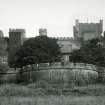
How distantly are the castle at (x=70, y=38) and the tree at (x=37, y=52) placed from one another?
9003 millimetres

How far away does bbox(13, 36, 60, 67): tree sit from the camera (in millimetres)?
71438

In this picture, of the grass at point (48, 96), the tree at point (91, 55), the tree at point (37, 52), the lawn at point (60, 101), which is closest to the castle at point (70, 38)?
the tree at point (37, 52)

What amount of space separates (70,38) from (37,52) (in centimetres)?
3982

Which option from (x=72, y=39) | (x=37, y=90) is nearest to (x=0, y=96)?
(x=37, y=90)

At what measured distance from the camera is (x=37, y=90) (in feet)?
152

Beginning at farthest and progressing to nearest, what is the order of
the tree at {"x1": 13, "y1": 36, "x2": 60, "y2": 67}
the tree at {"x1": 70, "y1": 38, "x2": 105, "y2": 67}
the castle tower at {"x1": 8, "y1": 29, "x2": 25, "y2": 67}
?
the castle tower at {"x1": 8, "y1": 29, "x2": 25, "y2": 67}
the tree at {"x1": 70, "y1": 38, "x2": 105, "y2": 67}
the tree at {"x1": 13, "y1": 36, "x2": 60, "y2": 67}

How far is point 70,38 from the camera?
113 metres

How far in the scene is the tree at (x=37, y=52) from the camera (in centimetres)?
7144

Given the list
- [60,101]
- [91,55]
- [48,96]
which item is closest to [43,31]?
[91,55]

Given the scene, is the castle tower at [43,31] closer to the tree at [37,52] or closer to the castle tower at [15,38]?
the castle tower at [15,38]

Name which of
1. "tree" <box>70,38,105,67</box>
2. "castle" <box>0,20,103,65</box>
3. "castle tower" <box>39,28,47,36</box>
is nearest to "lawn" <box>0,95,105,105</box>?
"tree" <box>70,38,105,67</box>

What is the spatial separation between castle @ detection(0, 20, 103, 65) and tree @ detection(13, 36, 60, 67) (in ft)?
29.5

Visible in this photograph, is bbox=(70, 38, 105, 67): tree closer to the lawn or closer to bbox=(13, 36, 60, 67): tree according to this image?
bbox=(13, 36, 60, 67): tree

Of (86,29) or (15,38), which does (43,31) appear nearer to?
(86,29)
